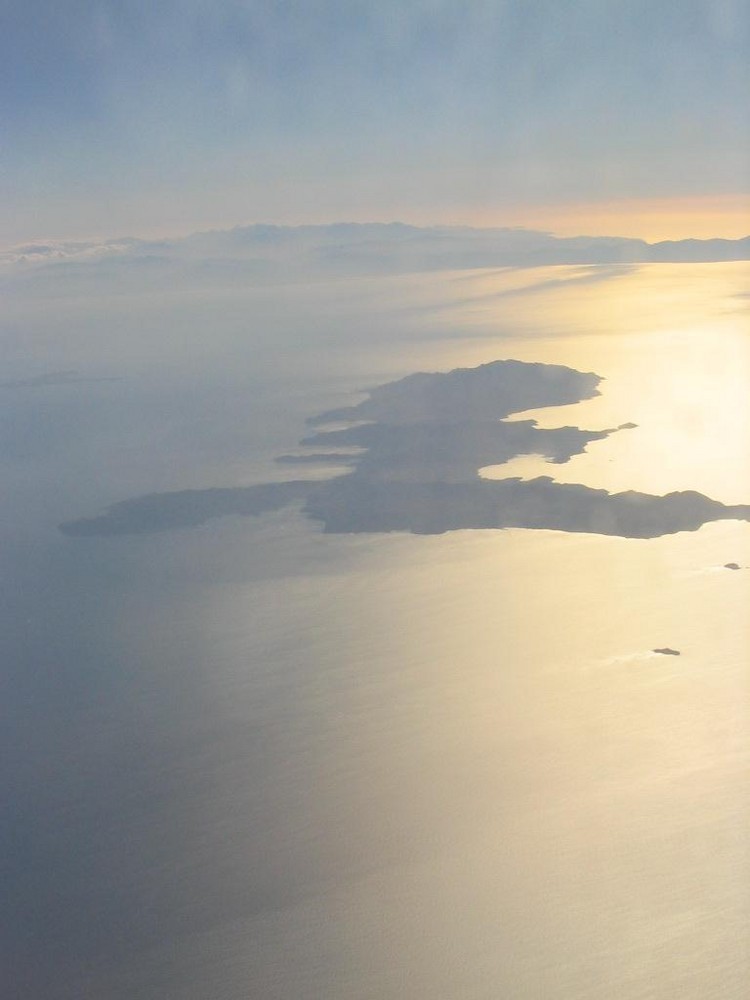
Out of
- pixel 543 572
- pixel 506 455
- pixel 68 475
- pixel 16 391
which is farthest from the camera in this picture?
pixel 16 391

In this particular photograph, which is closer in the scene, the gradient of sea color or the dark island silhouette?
the gradient of sea color

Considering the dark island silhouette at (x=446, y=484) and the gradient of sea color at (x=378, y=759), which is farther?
the dark island silhouette at (x=446, y=484)

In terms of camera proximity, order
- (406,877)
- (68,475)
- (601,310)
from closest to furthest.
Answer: (406,877) → (68,475) → (601,310)

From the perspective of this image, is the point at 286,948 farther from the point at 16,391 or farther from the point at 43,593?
the point at 16,391

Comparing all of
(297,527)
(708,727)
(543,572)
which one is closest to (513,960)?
(708,727)
